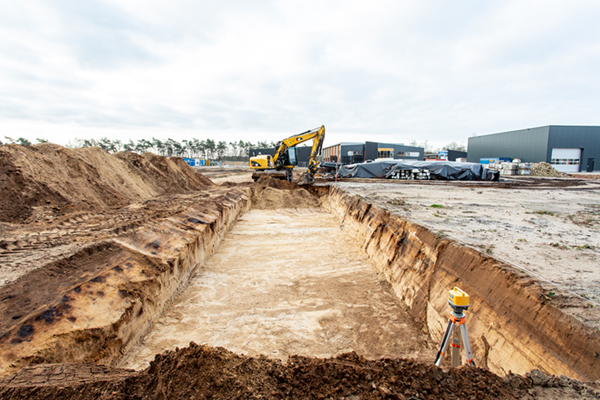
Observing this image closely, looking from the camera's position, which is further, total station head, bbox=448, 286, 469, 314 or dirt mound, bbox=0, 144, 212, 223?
dirt mound, bbox=0, 144, 212, 223

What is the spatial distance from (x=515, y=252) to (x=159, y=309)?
4359 millimetres

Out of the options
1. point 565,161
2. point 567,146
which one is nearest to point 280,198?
point 567,146

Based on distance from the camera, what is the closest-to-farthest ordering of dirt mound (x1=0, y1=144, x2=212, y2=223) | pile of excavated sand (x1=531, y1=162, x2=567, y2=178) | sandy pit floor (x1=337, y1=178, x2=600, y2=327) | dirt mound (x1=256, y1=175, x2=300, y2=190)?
sandy pit floor (x1=337, y1=178, x2=600, y2=327) → dirt mound (x1=0, y1=144, x2=212, y2=223) → dirt mound (x1=256, y1=175, x2=300, y2=190) → pile of excavated sand (x1=531, y1=162, x2=567, y2=178)

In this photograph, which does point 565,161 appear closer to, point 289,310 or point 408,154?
point 408,154

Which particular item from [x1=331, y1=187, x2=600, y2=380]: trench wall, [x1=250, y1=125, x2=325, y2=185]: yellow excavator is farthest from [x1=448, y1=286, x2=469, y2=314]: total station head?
[x1=250, y1=125, x2=325, y2=185]: yellow excavator

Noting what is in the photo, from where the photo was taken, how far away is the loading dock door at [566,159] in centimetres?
3069

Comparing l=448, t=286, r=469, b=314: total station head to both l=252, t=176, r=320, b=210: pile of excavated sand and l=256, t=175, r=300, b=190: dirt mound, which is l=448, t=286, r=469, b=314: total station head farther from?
l=256, t=175, r=300, b=190: dirt mound

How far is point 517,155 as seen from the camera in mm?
34969

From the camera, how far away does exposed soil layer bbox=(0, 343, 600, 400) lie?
146 centimetres

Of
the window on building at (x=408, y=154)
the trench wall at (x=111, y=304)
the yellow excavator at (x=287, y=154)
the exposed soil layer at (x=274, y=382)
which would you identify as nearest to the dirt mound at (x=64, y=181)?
the trench wall at (x=111, y=304)

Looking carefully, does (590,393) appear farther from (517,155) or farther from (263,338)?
(517,155)

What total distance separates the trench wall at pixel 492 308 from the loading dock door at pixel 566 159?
128 feet

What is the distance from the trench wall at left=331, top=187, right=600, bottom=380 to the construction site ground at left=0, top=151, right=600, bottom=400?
199 mm

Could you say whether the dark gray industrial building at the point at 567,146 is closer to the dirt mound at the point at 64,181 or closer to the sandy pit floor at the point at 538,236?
the sandy pit floor at the point at 538,236
